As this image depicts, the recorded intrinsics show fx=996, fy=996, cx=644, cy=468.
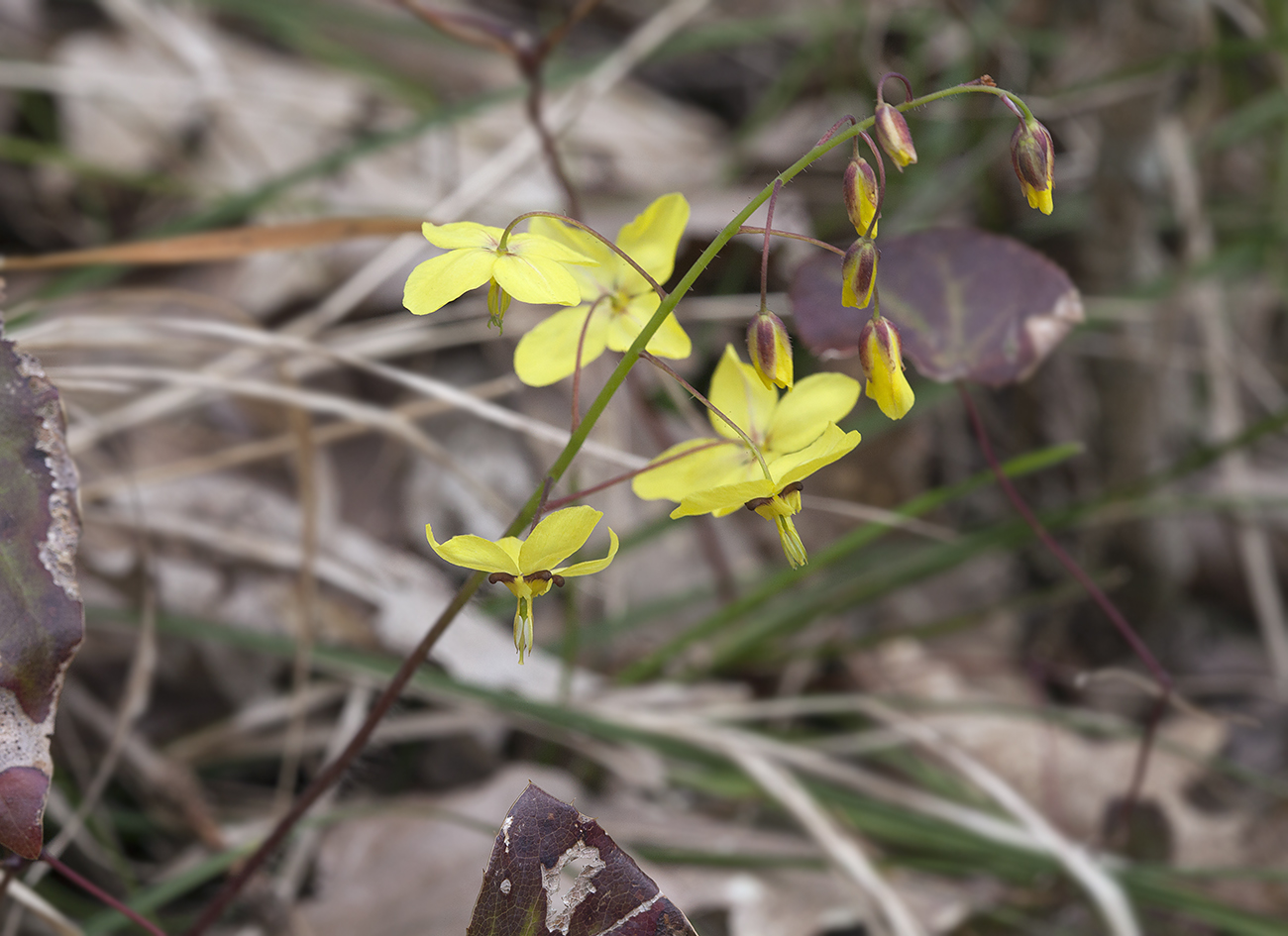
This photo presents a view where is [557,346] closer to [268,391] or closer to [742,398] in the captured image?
[742,398]

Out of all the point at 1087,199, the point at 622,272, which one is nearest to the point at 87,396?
the point at 622,272

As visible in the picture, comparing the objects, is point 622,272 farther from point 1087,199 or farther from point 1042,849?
point 1087,199

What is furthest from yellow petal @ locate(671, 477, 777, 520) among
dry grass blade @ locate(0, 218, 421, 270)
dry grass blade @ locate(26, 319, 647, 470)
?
dry grass blade @ locate(0, 218, 421, 270)

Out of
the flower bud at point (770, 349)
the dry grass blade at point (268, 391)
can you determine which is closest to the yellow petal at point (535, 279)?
the flower bud at point (770, 349)

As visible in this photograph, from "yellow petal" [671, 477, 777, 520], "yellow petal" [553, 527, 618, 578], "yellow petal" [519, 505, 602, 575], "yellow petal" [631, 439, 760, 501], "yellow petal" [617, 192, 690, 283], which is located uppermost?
"yellow petal" [617, 192, 690, 283]

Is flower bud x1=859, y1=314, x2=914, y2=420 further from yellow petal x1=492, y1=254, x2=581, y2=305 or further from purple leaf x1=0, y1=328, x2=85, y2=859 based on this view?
purple leaf x1=0, y1=328, x2=85, y2=859

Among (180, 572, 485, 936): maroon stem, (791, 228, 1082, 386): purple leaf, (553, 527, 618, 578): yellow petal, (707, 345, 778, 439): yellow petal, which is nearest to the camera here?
(553, 527, 618, 578): yellow petal

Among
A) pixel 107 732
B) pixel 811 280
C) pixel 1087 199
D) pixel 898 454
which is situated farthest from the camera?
pixel 898 454
